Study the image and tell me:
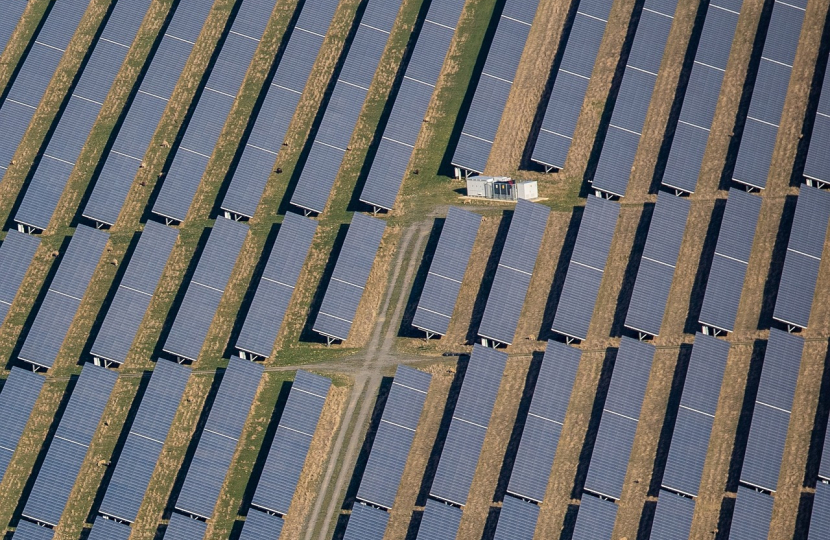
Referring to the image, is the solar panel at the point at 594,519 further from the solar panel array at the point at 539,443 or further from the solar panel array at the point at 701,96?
the solar panel array at the point at 701,96

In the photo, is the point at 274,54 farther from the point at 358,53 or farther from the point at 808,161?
the point at 808,161

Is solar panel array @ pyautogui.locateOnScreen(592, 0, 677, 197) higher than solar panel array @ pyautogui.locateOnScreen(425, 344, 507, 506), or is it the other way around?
solar panel array @ pyautogui.locateOnScreen(592, 0, 677, 197)

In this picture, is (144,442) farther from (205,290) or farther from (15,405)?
(205,290)

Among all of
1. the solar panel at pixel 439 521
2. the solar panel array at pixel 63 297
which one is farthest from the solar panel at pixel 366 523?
the solar panel array at pixel 63 297

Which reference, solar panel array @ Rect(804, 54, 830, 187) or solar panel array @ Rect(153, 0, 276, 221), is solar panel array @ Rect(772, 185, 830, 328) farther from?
solar panel array @ Rect(153, 0, 276, 221)

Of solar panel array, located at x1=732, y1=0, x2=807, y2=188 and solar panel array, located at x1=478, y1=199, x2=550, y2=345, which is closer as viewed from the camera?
solar panel array, located at x1=478, y1=199, x2=550, y2=345

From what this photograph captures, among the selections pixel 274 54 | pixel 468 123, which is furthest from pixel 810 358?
pixel 274 54

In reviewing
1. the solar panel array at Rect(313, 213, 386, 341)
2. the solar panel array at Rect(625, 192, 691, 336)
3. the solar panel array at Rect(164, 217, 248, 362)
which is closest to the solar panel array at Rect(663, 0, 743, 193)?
the solar panel array at Rect(625, 192, 691, 336)
